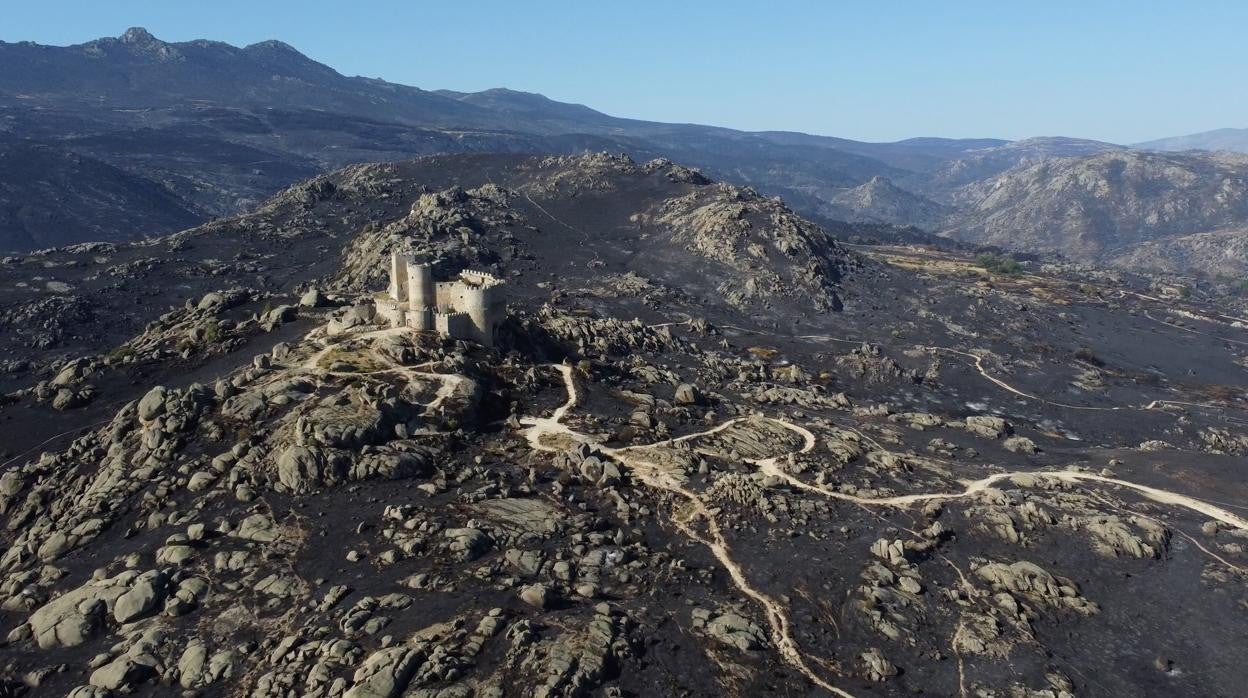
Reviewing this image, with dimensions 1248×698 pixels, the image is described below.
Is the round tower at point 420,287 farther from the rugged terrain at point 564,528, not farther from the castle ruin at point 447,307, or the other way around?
the rugged terrain at point 564,528

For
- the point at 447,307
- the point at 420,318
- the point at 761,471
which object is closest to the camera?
the point at 761,471

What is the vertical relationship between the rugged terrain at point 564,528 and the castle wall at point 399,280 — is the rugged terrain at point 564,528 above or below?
below

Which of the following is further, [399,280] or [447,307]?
[399,280]

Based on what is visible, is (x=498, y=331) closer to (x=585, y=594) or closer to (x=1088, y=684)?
(x=585, y=594)

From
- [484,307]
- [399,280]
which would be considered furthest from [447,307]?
[399,280]

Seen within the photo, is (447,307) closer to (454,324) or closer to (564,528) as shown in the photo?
(454,324)

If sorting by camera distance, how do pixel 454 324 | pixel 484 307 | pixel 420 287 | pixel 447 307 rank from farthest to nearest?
1. pixel 447 307
2. pixel 484 307
3. pixel 420 287
4. pixel 454 324

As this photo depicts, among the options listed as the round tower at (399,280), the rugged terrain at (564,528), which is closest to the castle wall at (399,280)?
the round tower at (399,280)

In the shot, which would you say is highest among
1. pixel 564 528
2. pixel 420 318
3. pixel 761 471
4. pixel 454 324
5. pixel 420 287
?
pixel 420 287
